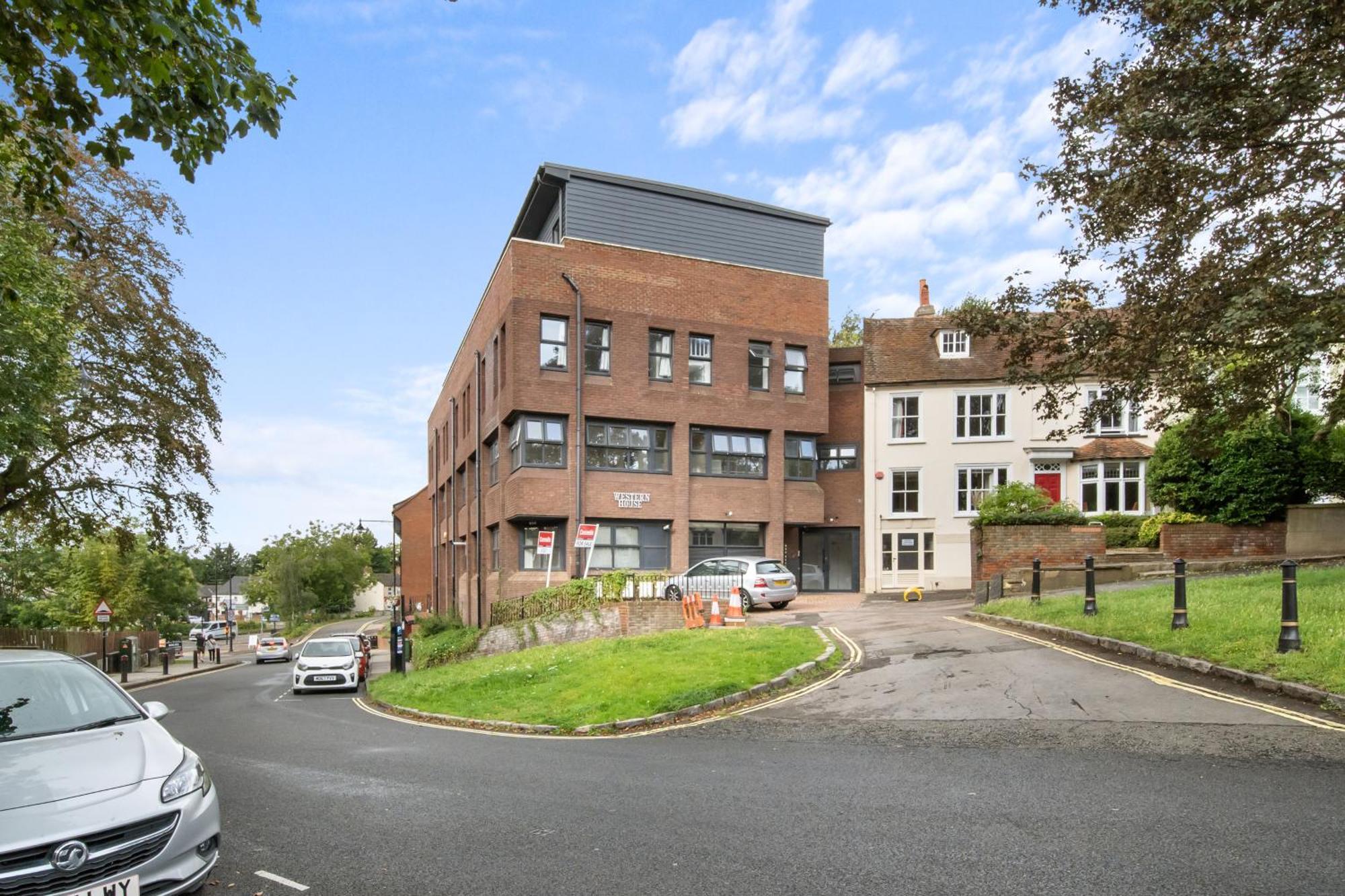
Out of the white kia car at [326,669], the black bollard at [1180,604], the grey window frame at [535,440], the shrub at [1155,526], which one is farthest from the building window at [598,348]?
the black bollard at [1180,604]

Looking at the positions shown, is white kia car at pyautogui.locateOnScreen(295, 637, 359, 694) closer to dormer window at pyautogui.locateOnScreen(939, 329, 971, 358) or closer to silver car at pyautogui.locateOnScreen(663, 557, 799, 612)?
silver car at pyautogui.locateOnScreen(663, 557, 799, 612)

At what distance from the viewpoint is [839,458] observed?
119 ft

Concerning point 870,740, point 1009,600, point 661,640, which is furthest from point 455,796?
point 1009,600

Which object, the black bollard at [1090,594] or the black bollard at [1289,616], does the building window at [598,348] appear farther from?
the black bollard at [1289,616]

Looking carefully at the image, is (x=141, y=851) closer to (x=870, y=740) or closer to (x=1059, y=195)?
(x=870, y=740)

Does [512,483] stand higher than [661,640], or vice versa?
[512,483]

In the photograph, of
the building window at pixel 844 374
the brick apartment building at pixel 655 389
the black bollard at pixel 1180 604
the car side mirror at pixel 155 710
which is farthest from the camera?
the building window at pixel 844 374

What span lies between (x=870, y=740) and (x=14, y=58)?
9.66 m

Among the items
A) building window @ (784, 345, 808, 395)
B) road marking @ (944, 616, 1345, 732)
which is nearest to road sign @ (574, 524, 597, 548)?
building window @ (784, 345, 808, 395)

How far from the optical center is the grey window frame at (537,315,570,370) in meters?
29.7

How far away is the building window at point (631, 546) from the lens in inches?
1193

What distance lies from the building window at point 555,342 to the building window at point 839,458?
11.7m

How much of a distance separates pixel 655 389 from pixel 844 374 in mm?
9320

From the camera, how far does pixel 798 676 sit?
45.2ft
